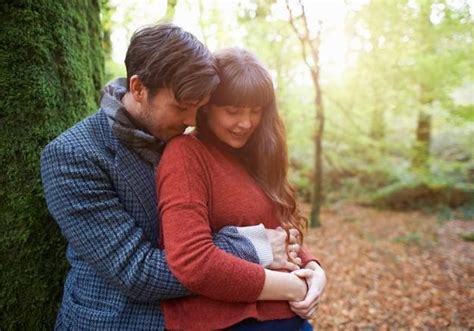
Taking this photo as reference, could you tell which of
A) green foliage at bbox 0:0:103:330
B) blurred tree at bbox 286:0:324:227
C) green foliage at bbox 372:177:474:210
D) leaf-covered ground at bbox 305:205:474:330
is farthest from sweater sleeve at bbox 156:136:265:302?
green foliage at bbox 372:177:474:210

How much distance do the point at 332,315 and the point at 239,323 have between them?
4.22 meters

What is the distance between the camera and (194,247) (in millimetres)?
1453

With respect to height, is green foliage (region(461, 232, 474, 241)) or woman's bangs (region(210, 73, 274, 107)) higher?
woman's bangs (region(210, 73, 274, 107))

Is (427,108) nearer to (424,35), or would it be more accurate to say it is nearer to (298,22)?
(424,35)

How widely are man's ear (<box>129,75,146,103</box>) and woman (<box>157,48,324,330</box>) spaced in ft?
0.78

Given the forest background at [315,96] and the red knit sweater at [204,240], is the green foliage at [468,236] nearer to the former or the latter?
the forest background at [315,96]

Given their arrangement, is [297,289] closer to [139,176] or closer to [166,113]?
[139,176]

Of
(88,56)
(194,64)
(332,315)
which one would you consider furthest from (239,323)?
(332,315)

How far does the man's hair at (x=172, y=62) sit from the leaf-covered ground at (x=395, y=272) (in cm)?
431

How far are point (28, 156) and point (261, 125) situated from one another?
1164 mm

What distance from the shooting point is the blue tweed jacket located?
146 centimetres

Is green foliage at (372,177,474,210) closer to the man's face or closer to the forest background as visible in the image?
the forest background

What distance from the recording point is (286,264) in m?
1.83

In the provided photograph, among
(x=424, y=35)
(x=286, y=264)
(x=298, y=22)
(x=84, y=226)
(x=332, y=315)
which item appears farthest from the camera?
(x=298, y=22)
